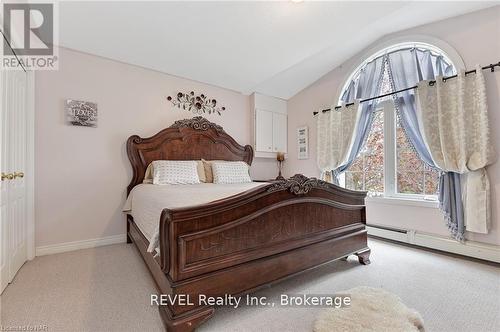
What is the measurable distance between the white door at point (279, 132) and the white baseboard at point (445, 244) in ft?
6.97

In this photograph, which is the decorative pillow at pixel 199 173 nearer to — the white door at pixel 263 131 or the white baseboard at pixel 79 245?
the white baseboard at pixel 79 245

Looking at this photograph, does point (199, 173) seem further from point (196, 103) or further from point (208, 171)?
point (196, 103)

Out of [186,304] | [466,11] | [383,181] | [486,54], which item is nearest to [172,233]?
[186,304]

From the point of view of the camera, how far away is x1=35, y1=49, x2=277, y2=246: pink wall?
2541 millimetres

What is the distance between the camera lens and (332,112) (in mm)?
3689

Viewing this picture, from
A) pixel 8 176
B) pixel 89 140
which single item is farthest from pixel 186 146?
pixel 8 176

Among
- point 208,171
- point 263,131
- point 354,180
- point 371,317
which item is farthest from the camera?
point 263,131

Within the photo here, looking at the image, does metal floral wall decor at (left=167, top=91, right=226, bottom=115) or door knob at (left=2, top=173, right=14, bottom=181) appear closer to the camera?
door knob at (left=2, top=173, right=14, bottom=181)

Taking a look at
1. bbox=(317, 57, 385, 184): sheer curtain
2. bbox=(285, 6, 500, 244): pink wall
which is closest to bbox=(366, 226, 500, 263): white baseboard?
bbox=(285, 6, 500, 244): pink wall

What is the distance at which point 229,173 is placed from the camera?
3264 mm

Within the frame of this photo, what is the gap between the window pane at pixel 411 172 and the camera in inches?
112

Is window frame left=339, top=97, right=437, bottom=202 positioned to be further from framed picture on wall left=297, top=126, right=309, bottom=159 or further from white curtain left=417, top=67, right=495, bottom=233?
framed picture on wall left=297, top=126, right=309, bottom=159

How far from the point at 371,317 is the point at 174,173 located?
7.90 ft

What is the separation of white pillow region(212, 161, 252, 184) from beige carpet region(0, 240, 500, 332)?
1.38 m
